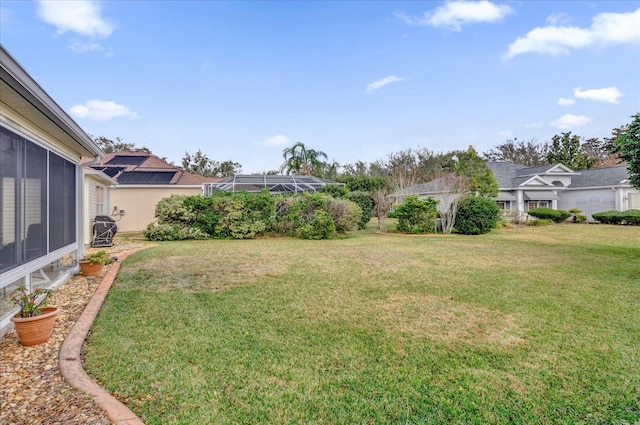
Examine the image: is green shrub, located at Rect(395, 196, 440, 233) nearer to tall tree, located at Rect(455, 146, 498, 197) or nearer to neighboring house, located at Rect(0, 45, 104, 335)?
tall tree, located at Rect(455, 146, 498, 197)

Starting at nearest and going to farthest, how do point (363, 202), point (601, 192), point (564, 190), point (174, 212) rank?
point (174, 212), point (363, 202), point (601, 192), point (564, 190)

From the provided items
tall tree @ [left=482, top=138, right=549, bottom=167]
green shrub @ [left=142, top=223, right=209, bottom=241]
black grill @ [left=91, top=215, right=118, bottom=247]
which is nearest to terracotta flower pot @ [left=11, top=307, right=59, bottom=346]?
black grill @ [left=91, top=215, right=118, bottom=247]

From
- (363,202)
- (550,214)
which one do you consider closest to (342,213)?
(363,202)

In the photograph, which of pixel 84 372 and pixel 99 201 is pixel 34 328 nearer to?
pixel 84 372

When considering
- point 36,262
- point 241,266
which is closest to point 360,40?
point 241,266

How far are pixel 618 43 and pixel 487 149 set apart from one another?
38319 millimetres

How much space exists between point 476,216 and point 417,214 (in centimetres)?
297

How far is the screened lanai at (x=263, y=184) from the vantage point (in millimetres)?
20031

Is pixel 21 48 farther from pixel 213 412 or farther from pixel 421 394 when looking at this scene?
pixel 421 394

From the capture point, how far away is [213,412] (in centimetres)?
253

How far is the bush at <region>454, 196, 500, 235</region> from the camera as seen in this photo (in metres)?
17.0

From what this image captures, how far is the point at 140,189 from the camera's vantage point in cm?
1931

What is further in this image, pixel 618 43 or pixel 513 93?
pixel 513 93

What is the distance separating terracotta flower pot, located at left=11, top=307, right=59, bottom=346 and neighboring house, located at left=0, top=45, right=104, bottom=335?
0.48 metres
